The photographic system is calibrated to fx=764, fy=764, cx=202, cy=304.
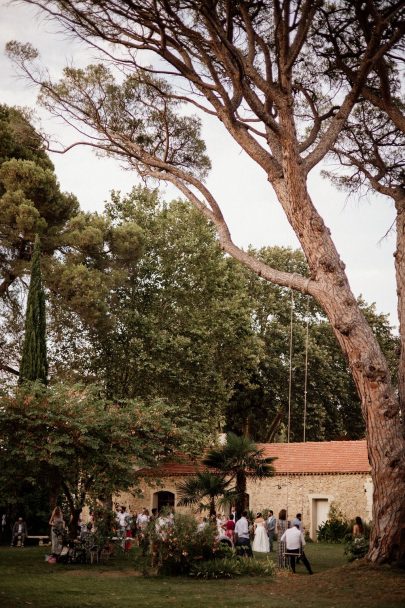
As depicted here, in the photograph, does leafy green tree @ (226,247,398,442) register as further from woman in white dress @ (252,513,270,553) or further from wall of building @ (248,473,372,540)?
woman in white dress @ (252,513,270,553)

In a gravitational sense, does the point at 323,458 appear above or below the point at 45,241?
below

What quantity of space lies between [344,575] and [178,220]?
2094 cm

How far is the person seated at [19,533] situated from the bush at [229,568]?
9.69 m

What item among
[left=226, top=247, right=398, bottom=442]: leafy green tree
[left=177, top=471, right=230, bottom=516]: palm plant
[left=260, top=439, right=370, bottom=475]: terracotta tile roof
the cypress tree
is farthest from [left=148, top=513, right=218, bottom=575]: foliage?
[left=226, top=247, right=398, bottom=442]: leafy green tree

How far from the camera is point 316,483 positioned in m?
26.5

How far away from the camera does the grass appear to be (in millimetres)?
9883

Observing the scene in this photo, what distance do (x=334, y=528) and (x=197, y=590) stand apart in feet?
48.5

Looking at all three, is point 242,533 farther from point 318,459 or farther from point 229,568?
point 318,459

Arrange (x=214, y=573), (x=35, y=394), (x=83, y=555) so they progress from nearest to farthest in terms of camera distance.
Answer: (x=214, y=573) → (x=83, y=555) → (x=35, y=394)

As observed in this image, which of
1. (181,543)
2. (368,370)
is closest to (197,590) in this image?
(181,543)

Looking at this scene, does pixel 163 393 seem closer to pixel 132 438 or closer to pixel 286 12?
pixel 132 438

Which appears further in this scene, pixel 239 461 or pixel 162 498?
pixel 162 498

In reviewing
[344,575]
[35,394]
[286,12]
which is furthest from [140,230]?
[344,575]

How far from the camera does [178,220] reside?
1212 inches
